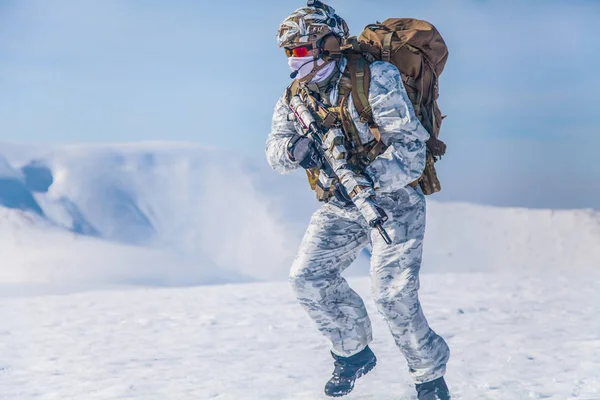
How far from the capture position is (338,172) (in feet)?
13.0

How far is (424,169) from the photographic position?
421cm

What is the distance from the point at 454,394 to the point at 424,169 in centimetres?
145

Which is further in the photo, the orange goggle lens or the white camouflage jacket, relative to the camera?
the orange goggle lens

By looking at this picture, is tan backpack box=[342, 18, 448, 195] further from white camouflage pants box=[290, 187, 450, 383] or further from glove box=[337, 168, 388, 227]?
white camouflage pants box=[290, 187, 450, 383]

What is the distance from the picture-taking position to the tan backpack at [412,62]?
156 inches

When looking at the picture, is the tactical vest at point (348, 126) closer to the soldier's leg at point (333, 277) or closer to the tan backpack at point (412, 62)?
the tan backpack at point (412, 62)

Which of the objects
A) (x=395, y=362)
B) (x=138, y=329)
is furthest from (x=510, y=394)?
(x=138, y=329)

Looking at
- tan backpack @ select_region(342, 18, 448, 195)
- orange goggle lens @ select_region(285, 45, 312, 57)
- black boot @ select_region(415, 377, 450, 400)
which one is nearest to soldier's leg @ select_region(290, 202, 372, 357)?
black boot @ select_region(415, 377, 450, 400)

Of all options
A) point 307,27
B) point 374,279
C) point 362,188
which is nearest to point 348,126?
point 362,188

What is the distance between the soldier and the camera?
3.88m

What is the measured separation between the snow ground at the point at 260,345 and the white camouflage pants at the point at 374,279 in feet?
1.63

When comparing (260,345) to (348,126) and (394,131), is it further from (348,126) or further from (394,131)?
(394,131)

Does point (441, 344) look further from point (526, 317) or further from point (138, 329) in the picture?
point (138, 329)

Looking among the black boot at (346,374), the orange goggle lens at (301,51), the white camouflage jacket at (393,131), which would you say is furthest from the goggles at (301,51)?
the black boot at (346,374)
